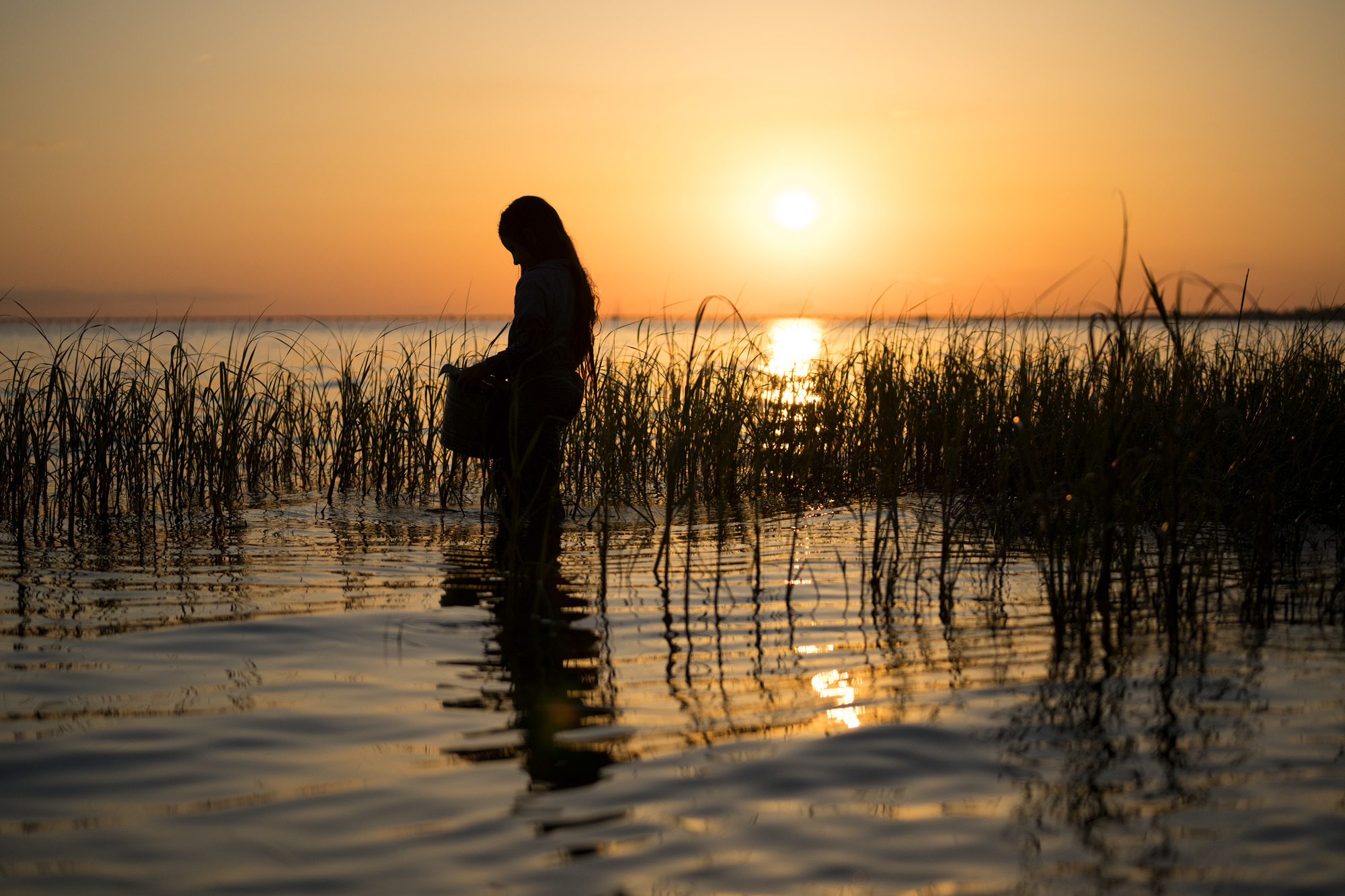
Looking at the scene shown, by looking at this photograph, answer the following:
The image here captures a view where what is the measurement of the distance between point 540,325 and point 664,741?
9.92 feet

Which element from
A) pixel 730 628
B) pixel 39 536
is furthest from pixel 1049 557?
pixel 39 536

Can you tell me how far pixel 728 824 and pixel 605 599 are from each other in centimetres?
191

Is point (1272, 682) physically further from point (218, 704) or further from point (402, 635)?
point (218, 704)

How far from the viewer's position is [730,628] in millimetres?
3494

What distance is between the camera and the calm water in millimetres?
1905

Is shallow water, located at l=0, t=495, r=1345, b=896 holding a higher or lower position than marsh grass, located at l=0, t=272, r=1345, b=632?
lower

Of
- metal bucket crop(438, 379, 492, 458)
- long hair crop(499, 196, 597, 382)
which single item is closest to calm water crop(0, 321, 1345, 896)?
metal bucket crop(438, 379, 492, 458)

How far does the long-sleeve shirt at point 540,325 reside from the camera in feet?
16.5

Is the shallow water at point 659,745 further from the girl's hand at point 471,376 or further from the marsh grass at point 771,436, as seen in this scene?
the girl's hand at point 471,376

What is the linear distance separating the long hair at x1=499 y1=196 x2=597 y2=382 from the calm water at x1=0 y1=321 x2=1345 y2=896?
5.72 feet

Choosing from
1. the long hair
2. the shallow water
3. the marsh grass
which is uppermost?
the long hair

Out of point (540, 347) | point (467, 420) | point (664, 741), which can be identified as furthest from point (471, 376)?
point (664, 741)

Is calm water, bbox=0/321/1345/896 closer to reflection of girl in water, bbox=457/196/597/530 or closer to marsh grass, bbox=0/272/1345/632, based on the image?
marsh grass, bbox=0/272/1345/632

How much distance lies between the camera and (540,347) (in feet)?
16.8
